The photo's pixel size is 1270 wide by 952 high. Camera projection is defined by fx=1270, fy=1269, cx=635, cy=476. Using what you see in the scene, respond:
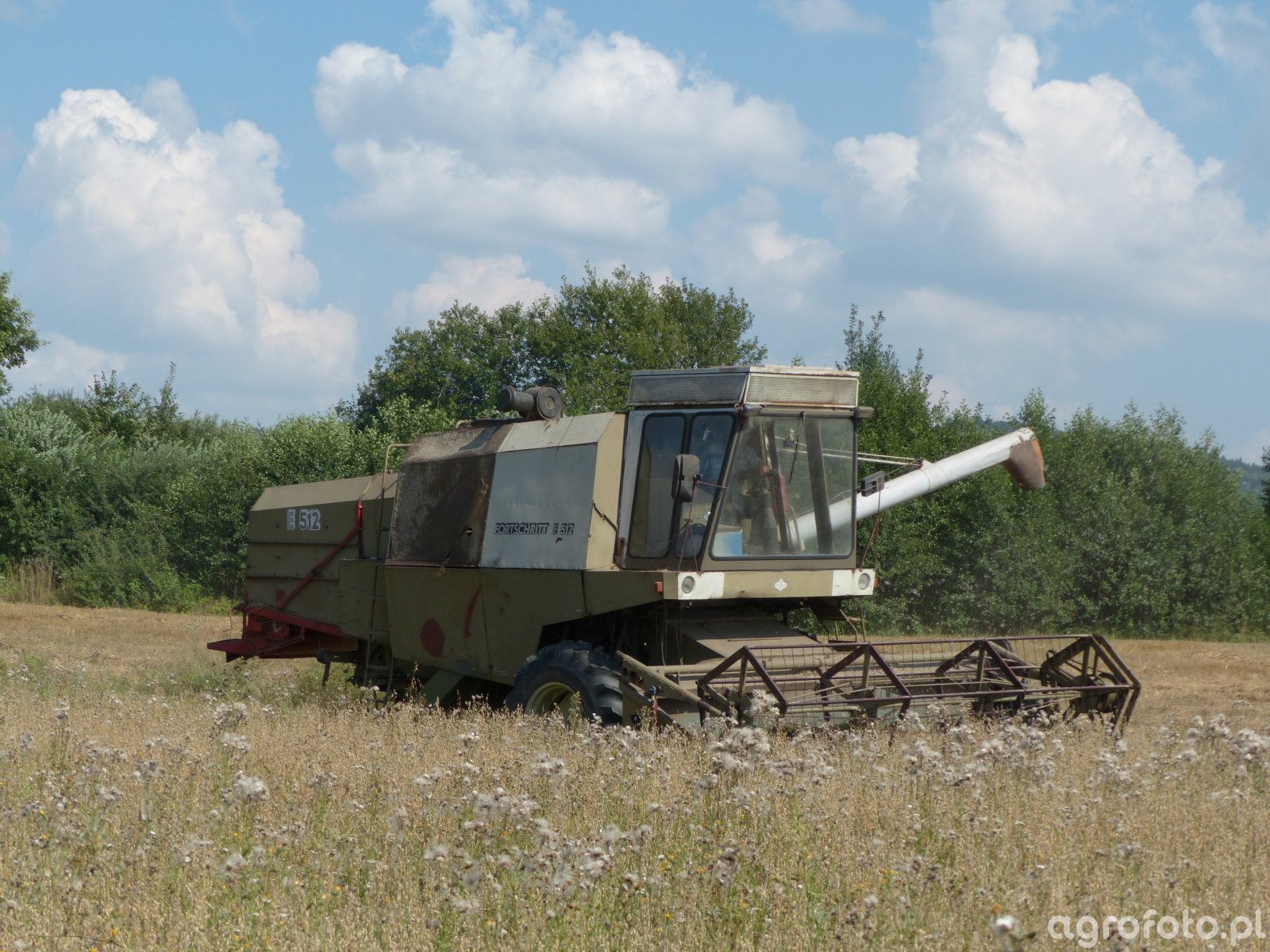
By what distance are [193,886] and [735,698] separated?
158 inches

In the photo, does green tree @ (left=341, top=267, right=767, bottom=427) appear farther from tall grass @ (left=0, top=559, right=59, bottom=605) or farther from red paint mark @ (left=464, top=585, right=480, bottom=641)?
red paint mark @ (left=464, top=585, right=480, bottom=641)

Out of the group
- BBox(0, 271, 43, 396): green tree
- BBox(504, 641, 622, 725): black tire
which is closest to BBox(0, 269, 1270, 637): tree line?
BBox(0, 271, 43, 396): green tree

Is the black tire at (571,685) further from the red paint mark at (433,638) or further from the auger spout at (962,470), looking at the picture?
the auger spout at (962,470)

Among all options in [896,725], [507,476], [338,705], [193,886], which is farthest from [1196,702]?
[193,886]

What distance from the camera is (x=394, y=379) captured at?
2071 inches

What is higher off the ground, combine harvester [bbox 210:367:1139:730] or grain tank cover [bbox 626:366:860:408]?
Result: grain tank cover [bbox 626:366:860:408]

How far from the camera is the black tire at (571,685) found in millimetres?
7996

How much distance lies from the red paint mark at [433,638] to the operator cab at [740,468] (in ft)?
6.95

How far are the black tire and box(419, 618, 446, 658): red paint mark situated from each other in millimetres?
1519

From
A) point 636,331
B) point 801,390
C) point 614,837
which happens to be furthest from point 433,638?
point 636,331

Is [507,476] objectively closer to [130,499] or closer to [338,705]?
[338,705]

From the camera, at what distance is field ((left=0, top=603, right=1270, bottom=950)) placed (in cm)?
403

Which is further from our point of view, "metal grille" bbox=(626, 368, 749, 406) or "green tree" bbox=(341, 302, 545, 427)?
"green tree" bbox=(341, 302, 545, 427)

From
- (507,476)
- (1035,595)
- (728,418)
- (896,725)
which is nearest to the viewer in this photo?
(896,725)
